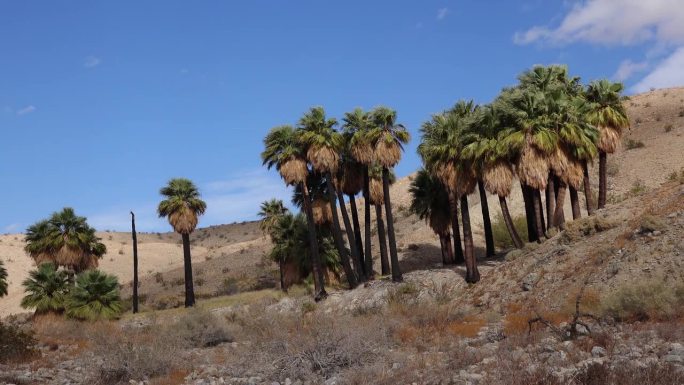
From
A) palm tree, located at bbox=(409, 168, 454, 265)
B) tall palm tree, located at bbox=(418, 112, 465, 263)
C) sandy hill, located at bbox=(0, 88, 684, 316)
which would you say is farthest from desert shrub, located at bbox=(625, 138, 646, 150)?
tall palm tree, located at bbox=(418, 112, 465, 263)

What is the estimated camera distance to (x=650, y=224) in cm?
2861

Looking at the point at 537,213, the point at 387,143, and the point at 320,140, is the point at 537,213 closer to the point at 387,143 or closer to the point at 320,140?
the point at 387,143

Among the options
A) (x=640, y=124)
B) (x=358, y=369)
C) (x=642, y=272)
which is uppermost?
(x=640, y=124)

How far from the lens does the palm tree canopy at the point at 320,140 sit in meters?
44.8

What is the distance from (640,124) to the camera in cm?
8462

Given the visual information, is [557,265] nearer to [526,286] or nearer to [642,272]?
[526,286]

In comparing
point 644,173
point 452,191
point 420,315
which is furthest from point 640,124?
point 420,315

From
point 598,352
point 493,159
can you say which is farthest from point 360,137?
point 598,352

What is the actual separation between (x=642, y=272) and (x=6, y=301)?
245ft

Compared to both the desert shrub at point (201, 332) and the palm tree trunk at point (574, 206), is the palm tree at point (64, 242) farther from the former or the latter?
the palm tree trunk at point (574, 206)

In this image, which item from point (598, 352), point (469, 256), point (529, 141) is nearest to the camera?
point (598, 352)

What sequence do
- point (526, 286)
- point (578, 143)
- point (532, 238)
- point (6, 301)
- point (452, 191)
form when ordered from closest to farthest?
point (526, 286) → point (578, 143) → point (452, 191) → point (532, 238) → point (6, 301)

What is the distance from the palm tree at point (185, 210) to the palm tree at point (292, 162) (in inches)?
427

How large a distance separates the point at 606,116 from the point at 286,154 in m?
20.7
